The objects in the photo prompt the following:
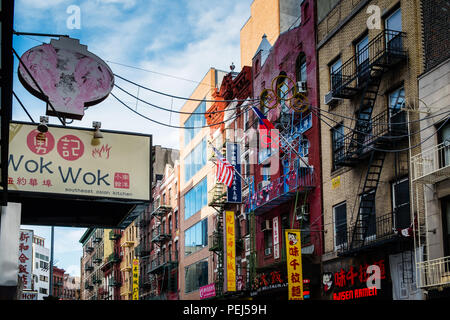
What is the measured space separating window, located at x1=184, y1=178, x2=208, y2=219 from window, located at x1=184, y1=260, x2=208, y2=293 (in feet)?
15.7

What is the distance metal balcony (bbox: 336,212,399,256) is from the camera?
24891 millimetres

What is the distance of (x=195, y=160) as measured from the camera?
2227 inches

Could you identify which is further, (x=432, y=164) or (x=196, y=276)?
(x=196, y=276)

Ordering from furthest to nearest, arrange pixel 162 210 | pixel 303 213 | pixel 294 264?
pixel 162 210
pixel 303 213
pixel 294 264

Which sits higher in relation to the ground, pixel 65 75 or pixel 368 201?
pixel 368 201

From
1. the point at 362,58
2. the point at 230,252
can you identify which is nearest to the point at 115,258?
the point at 230,252

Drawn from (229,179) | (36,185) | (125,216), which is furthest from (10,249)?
(229,179)

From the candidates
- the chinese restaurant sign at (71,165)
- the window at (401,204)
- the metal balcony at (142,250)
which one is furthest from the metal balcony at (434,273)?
the metal balcony at (142,250)

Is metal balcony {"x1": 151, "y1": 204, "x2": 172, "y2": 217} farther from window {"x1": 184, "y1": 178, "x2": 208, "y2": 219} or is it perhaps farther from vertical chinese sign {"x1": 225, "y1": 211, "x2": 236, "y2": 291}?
vertical chinese sign {"x1": 225, "y1": 211, "x2": 236, "y2": 291}

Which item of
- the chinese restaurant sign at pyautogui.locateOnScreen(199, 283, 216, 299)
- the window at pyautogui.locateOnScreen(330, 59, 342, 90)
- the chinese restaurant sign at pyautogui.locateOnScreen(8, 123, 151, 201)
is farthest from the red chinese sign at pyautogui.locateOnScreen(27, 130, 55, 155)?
the chinese restaurant sign at pyautogui.locateOnScreen(199, 283, 216, 299)

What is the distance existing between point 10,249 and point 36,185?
3.21 feet

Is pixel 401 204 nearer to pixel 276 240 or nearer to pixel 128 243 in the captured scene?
pixel 276 240

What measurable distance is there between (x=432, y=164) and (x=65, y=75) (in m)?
16.9

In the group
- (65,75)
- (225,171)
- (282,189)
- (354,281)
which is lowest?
(354,281)
